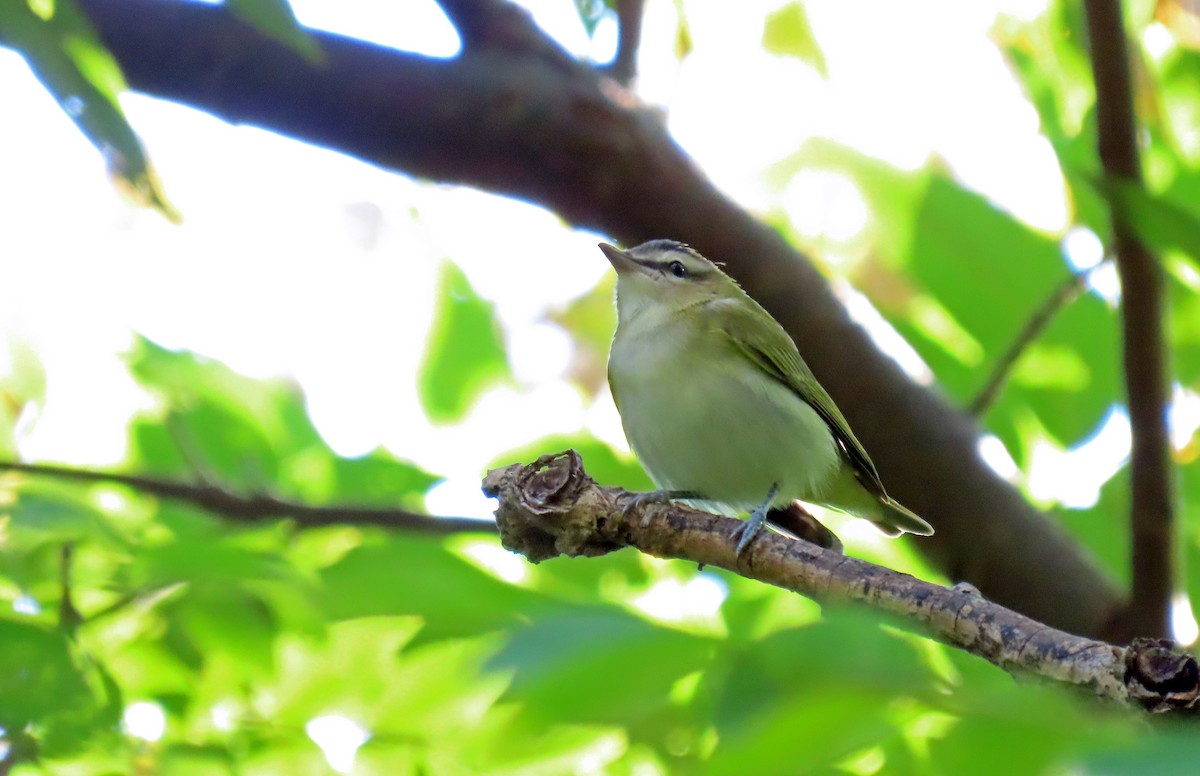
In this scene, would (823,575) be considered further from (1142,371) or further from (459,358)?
(459,358)

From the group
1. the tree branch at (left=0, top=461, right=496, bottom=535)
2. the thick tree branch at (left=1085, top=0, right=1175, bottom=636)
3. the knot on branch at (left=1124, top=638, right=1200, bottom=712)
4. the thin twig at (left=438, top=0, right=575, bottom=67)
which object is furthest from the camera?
the thin twig at (left=438, top=0, right=575, bottom=67)

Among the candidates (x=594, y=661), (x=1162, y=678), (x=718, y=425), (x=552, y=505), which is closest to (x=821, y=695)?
(x=594, y=661)

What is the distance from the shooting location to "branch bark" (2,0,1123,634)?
4277mm

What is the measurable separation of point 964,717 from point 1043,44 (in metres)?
3.61

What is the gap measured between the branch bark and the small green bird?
146mm

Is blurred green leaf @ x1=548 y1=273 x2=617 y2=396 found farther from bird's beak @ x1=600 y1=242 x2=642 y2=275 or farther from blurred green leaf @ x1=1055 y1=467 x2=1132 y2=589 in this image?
blurred green leaf @ x1=1055 y1=467 x2=1132 y2=589

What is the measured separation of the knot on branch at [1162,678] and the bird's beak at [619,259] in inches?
133

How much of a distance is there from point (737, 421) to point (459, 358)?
3.47ft

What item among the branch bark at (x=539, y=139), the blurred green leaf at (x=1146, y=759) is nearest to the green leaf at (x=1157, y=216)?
the blurred green leaf at (x=1146, y=759)

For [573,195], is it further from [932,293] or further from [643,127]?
[932,293]

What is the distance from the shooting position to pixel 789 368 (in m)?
4.60

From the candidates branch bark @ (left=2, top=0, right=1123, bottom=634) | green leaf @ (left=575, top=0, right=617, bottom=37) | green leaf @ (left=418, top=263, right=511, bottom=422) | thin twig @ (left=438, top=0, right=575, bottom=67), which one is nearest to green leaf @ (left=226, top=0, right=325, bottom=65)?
green leaf @ (left=575, top=0, right=617, bottom=37)

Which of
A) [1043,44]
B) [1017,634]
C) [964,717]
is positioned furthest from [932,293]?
[964,717]

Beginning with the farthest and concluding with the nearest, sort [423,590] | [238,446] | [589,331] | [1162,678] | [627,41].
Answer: [589,331] < [627,41] < [238,446] < [423,590] < [1162,678]
